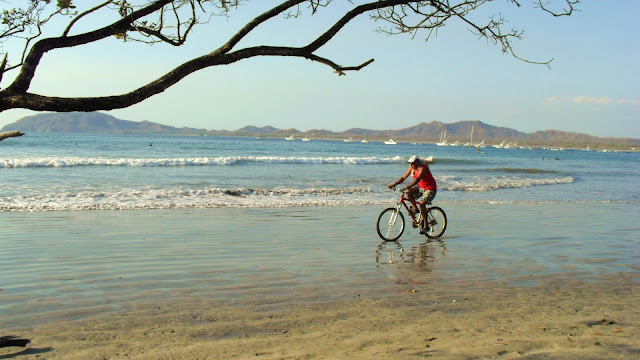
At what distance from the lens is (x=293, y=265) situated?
8570mm

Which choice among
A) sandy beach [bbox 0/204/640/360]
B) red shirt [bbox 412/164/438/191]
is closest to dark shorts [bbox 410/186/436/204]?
red shirt [bbox 412/164/438/191]

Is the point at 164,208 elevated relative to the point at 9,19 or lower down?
lower down

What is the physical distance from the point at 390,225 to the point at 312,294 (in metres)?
5.13

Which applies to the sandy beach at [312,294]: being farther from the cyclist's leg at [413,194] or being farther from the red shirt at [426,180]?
the red shirt at [426,180]

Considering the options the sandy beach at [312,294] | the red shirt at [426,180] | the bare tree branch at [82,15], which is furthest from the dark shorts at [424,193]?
the bare tree branch at [82,15]

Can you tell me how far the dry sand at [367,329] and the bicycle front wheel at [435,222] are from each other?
5.10 m

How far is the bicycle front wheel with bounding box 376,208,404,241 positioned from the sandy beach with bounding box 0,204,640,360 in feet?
1.03

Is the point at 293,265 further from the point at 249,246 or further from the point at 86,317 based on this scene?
the point at 86,317

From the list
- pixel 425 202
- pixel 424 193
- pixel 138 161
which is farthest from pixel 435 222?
pixel 138 161

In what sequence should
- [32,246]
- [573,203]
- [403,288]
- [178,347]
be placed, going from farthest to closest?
[573,203] < [32,246] < [403,288] < [178,347]

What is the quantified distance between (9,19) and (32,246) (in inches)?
257

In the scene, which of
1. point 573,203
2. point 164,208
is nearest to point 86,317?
point 164,208

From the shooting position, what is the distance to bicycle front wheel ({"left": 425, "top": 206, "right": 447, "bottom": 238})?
12.2m

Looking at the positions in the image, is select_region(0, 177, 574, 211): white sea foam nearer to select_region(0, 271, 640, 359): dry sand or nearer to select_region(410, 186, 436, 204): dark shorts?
select_region(410, 186, 436, 204): dark shorts
